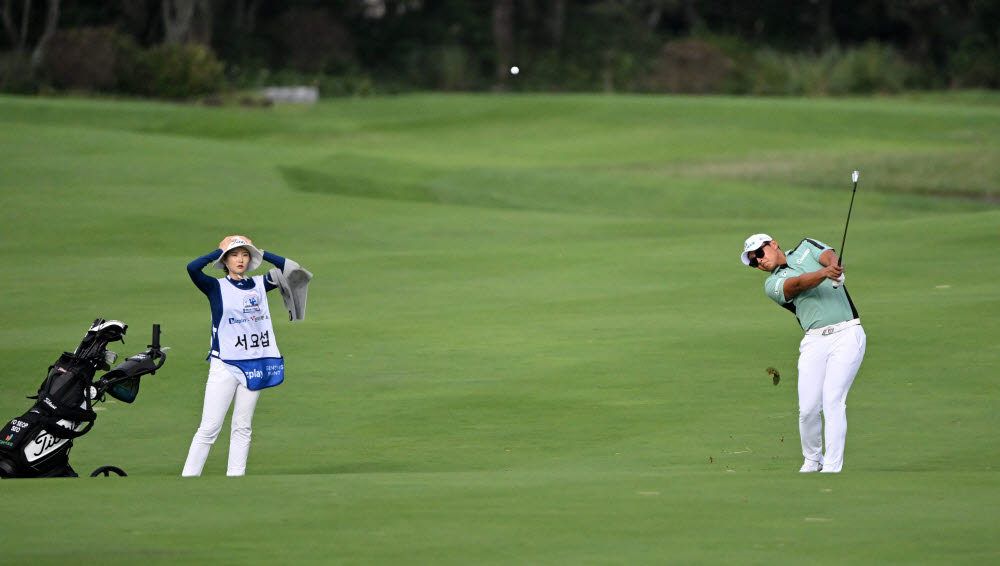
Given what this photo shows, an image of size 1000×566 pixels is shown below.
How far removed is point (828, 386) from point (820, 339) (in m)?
0.34

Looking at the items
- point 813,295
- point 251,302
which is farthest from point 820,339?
point 251,302

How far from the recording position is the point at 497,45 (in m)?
65.1

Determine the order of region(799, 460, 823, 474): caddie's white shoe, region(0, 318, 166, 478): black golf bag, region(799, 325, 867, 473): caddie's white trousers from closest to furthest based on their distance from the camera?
region(0, 318, 166, 478): black golf bag
region(799, 325, 867, 473): caddie's white trousers
region(799, 460, 823, 474): caddie's white shoe

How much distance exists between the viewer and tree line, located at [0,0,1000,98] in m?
49.0

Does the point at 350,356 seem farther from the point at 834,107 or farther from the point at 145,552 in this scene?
the point at 834,107

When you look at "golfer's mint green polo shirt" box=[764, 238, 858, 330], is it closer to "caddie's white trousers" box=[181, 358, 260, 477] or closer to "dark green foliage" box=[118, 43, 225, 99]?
"caddie's white trousers" box=[181, 358, 260, 477]

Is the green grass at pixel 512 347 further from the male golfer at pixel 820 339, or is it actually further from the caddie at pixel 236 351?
the caddie at pixel 236 351

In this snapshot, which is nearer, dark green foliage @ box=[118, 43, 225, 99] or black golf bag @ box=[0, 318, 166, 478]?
black golf bag @ box=[0, 318, 166, 478]

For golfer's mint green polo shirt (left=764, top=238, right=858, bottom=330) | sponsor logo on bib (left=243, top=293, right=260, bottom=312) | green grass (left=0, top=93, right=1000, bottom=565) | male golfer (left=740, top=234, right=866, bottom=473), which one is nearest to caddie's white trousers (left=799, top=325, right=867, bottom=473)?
male golfer (left=740, top=234, right=866, bottom=473)

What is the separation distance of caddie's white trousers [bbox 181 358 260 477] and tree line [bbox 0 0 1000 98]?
126 feet

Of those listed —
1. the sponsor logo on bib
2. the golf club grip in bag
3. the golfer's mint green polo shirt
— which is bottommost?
the golf club grip in bag

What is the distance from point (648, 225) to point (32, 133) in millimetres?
15009

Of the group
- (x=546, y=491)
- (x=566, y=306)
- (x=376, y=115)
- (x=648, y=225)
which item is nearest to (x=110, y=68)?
(x=376, y=115)

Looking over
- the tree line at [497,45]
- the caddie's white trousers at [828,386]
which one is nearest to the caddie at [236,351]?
the caddie's white trousers at [828,386]
